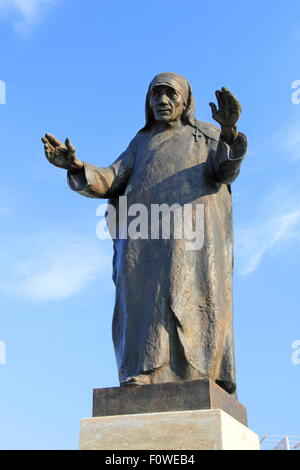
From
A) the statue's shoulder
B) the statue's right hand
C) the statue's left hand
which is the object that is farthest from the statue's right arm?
the statue's left hand

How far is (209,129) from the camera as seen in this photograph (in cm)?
839

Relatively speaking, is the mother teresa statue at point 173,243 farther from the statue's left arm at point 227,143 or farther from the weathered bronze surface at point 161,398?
the weathered bronze surface at point 161,398

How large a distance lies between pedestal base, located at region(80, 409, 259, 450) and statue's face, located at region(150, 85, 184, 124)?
353 cm

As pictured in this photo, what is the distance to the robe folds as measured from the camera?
7094mm

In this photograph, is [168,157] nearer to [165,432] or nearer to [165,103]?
[165,103]

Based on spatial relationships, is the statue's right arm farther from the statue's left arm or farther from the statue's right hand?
the statue's left arm

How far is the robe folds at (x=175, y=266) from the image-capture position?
7.09m

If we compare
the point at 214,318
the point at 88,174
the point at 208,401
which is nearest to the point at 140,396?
the point at 208,401

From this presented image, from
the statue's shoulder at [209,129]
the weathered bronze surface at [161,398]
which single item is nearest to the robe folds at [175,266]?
the statue's shoulder at [209,129]

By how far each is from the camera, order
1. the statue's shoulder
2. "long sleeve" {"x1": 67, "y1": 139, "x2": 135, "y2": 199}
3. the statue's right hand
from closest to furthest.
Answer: the statue's right hand < "long sleeve" {"x1": 67, "y1": 139, "x2": 135, "y2": 199} < the statue's shoulder

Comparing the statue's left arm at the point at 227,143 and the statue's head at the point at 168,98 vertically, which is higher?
the statue's head at the point at 168,98

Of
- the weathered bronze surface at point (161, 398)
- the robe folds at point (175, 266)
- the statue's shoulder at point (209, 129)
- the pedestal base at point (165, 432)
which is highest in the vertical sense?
the statue's shoulder at point (209, 129)

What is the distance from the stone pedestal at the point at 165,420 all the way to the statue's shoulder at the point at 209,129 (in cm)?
300
